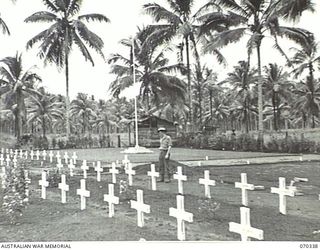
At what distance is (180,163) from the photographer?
15.4ft

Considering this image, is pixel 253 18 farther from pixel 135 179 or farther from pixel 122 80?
pixel 135 179

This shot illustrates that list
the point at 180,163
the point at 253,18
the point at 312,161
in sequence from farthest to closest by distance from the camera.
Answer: the point at 180,163 < the point at 253,18 < the point at 312,161

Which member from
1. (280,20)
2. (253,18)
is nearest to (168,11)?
Result: (253,18)

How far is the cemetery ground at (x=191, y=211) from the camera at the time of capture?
3135mm

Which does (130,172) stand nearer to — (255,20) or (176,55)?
(176,55)

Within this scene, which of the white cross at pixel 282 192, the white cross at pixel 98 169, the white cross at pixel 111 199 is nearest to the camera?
the white cross at pixel 282 192

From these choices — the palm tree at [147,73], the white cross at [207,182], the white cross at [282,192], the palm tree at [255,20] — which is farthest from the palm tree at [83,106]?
the white cross at [282,192]

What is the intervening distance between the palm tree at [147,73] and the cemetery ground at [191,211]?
0.90 m

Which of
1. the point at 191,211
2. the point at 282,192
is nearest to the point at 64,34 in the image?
the point at 191,211

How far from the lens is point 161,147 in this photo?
4.77 meters

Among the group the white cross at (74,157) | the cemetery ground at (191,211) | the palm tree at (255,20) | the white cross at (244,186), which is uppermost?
the palm tree at (255,20)

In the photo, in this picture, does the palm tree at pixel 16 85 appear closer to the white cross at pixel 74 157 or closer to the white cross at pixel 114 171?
the white cross at pixel 74 157

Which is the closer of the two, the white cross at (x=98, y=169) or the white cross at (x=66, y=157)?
the white cross at (x=98, y=169)

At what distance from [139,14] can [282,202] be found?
7.22 ft
